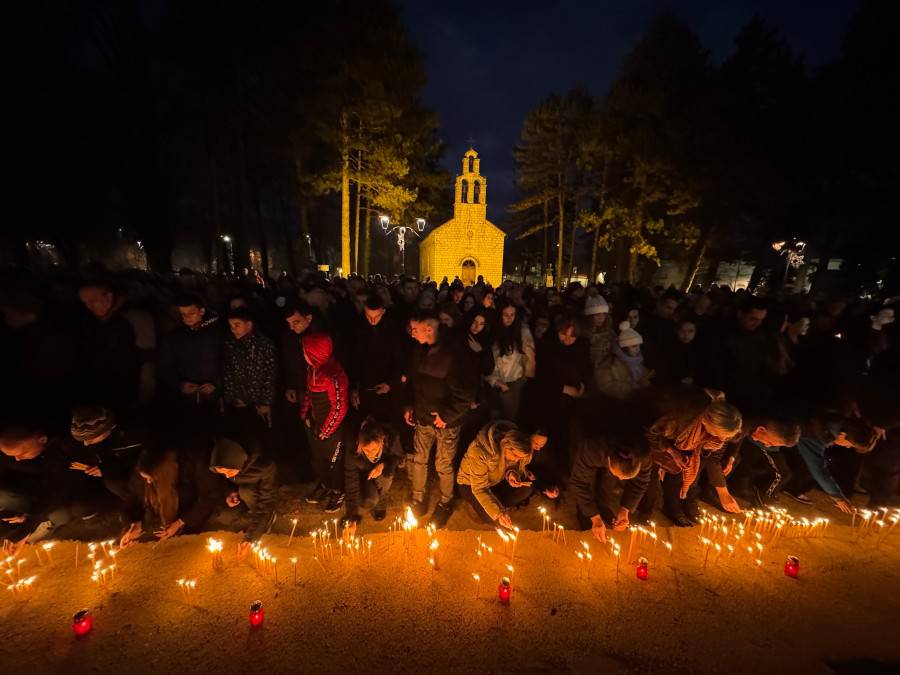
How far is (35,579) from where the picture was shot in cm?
322

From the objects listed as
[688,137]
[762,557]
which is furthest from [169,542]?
[688,137]

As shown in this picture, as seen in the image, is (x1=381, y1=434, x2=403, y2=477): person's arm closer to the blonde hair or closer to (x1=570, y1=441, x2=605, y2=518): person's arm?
the blonde hair

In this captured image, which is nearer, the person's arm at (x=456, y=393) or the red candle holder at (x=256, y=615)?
the red candle holder at (x=256, y=615)

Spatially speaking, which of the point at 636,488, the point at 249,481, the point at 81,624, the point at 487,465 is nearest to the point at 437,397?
the point at 487,465

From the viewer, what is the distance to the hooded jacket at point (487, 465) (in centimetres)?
379

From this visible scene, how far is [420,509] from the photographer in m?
4.32

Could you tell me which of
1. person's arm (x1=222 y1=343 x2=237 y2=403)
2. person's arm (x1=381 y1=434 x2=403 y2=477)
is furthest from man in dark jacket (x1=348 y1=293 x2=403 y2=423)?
person's arm (x1=222 y1=343 x2=237 y2=403)

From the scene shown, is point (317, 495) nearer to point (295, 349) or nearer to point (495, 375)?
point (295, 349)

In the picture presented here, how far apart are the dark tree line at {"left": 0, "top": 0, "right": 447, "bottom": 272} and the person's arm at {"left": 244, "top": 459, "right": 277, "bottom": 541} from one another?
46.0ft

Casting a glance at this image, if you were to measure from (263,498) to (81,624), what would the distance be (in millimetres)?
1399

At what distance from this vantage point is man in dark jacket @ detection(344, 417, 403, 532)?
156 inches

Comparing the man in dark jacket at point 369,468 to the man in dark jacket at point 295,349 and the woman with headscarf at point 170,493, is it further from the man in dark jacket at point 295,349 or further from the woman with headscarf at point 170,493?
the woman with headscarf at point 170,493

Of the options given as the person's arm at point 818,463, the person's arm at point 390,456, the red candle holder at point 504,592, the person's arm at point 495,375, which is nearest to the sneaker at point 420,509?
the person's arm at point 390,456

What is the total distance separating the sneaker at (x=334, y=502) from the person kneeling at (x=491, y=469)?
1334 mm
